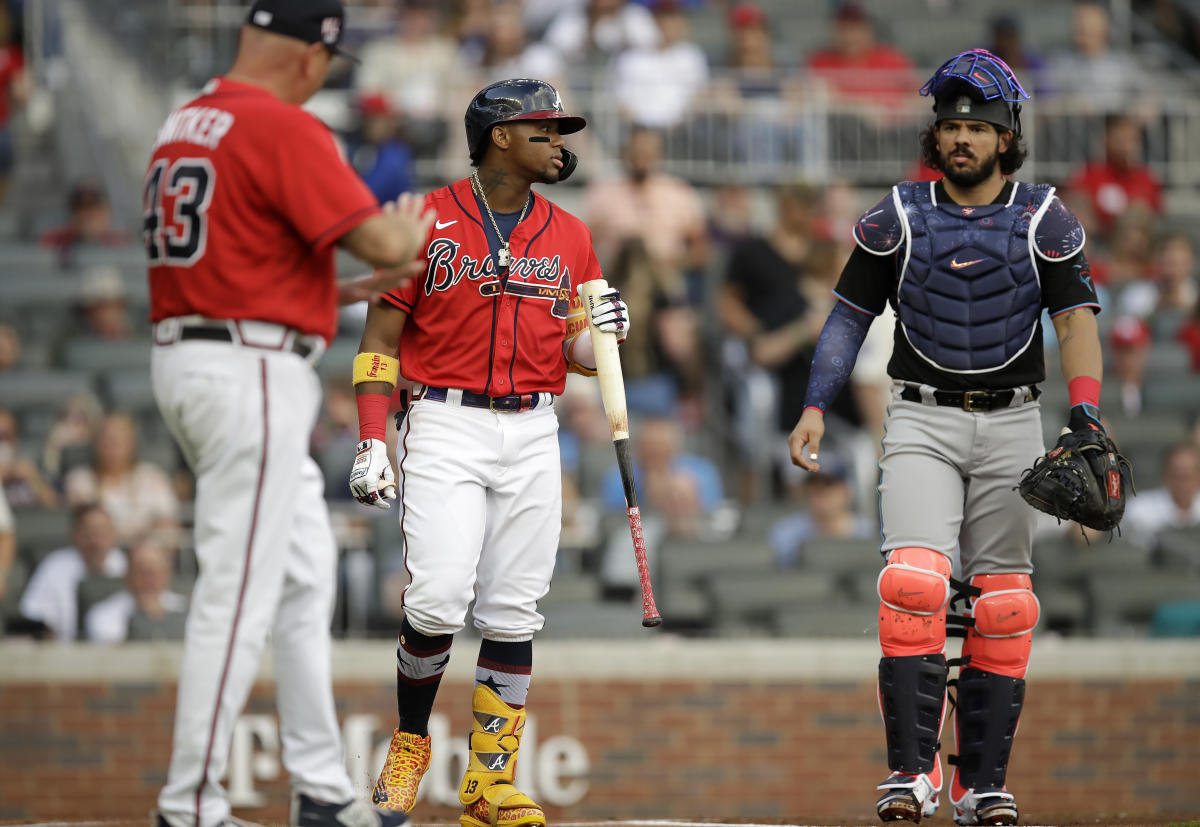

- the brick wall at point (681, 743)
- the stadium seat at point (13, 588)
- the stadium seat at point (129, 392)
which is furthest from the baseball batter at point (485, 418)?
the stadium seat at point (129, 392)

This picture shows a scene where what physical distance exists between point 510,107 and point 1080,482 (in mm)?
2178

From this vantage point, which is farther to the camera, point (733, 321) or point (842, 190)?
point (842, 190)

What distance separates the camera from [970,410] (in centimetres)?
569

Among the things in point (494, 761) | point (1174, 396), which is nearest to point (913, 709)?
point (494, 761)

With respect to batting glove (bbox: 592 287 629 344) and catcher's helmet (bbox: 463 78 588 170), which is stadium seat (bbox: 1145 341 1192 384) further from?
catcher's helmet (bbox: 463 78 588 170)

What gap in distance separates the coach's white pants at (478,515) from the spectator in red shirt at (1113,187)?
7891 mm

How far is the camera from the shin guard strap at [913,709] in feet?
18.2

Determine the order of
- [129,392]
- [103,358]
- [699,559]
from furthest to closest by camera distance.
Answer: [103,358]
[129,392]
[699,559]

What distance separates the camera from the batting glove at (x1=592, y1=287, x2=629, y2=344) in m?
5.71

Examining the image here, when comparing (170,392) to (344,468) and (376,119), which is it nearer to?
(344,468)

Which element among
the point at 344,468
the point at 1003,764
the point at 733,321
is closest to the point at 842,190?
the point at 733,321

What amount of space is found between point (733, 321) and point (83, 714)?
4525 millimetres

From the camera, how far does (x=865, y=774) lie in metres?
9.26

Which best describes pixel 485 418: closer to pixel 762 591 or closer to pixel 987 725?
pixel 987 725
